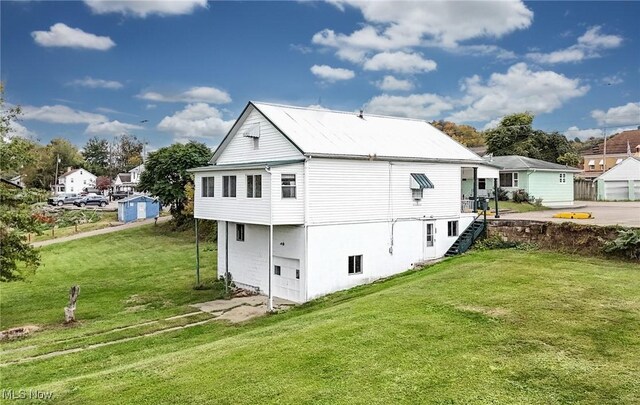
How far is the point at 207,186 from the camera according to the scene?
80.5 ft

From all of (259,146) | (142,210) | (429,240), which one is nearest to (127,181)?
(142,210)

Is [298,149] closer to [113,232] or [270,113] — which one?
[270,113]

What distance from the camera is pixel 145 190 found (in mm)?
46375

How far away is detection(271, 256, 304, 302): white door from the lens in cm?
2130

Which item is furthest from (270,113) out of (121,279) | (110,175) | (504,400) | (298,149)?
(110,175)

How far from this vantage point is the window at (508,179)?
3897 cm

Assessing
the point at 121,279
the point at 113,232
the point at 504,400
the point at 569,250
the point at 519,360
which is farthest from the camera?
the point at 113,232

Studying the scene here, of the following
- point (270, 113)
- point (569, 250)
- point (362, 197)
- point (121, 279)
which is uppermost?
point (270, 113)

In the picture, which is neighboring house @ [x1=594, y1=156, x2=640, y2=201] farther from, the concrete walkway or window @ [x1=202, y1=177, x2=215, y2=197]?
the concrete walkway

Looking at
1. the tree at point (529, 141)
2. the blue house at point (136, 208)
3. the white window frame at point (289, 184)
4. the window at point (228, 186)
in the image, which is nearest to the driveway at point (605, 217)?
the white window frame at point (289, 184)

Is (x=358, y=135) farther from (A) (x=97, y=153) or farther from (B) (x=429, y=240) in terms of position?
(A) (x=97, y=153)

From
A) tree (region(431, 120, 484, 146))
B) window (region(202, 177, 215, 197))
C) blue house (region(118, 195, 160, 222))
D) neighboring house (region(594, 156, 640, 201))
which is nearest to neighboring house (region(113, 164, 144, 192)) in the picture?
blue house (region(118, 195, 160, 222))

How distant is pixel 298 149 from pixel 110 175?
109788 mm

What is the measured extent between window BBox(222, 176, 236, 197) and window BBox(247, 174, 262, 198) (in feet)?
4.08
